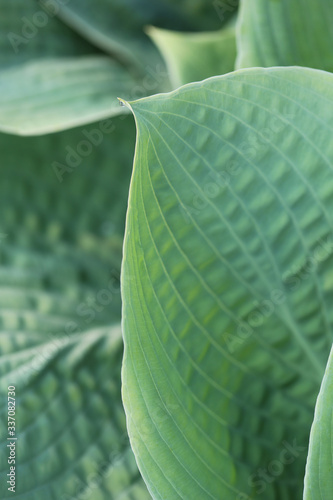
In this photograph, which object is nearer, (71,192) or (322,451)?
(322,451)

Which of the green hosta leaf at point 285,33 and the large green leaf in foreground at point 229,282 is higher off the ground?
the green hosta leaf at point 285,33

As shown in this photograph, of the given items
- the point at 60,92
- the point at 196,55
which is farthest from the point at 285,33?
the point at 60,92

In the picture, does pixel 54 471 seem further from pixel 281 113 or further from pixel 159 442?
pixel 281 113

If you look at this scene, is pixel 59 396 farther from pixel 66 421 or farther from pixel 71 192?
pixel 71 192

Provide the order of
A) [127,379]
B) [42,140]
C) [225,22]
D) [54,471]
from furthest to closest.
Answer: [225,22] → [42,140] → [54,471] → [127,379]

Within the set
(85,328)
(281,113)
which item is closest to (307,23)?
(281,113)

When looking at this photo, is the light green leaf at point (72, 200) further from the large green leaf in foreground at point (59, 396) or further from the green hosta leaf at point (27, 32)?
the green hosta leaf at point (27, 32)

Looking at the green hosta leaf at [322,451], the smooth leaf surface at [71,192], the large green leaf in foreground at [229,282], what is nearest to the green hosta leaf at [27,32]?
the smooth leaf surface at [71,192]
